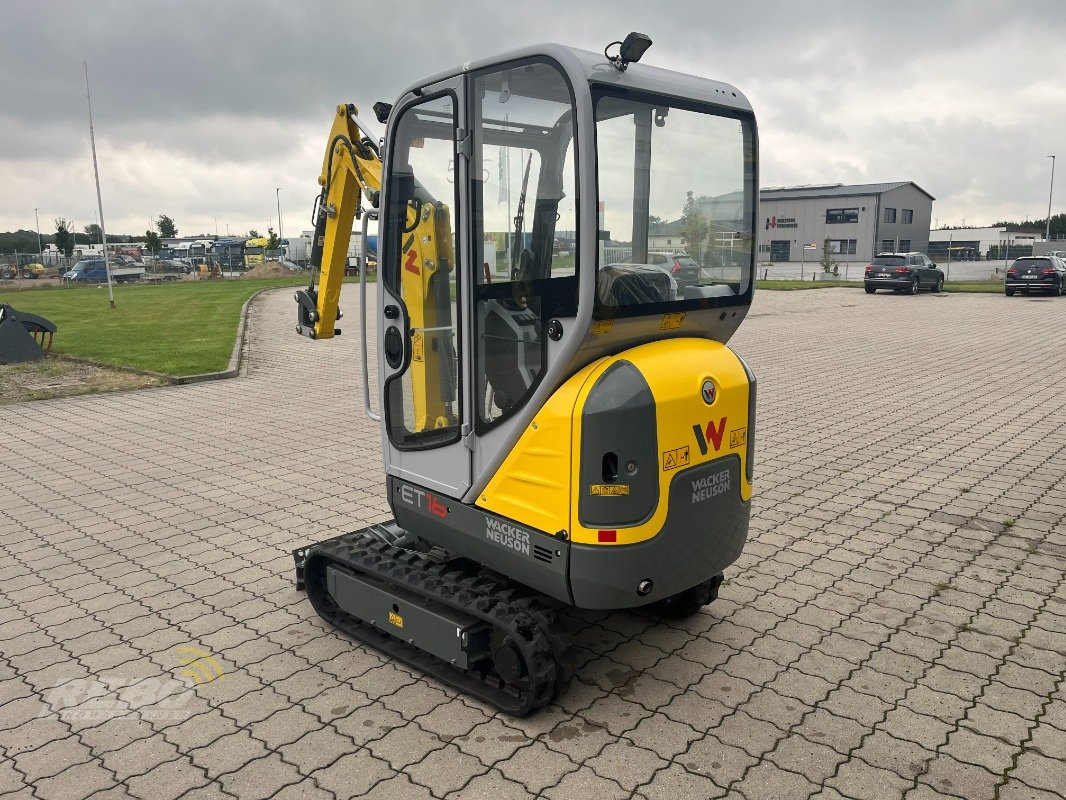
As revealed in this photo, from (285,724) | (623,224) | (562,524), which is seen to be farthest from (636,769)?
(623,224)

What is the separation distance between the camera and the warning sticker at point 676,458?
3.51 meters

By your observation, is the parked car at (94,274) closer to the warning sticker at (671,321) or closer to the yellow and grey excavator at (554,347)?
the yellow and grey excavator at (554,347)

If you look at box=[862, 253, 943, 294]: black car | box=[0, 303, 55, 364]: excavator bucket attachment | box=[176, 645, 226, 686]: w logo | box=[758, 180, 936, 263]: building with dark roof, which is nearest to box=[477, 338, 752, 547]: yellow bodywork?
box=[176, 645, 226, 686]: w logo

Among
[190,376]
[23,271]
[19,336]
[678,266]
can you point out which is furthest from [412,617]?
[23,271]

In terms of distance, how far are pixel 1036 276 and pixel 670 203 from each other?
29.8 meters

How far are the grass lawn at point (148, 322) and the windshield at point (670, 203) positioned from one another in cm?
1080

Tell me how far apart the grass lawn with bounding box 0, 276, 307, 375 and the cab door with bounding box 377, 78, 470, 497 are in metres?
9.67

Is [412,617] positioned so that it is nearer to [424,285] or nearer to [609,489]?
[609,489]

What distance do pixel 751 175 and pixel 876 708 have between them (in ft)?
8.41

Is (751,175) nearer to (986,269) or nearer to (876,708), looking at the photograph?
(876,708)

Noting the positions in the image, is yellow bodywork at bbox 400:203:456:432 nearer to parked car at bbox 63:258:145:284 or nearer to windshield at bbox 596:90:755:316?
windshield at bbox 596:90:755:316

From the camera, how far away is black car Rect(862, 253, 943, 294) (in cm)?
2966

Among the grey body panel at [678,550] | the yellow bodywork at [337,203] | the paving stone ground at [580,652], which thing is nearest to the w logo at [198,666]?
the paving stone ground at [580,652]

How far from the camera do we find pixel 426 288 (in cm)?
412
